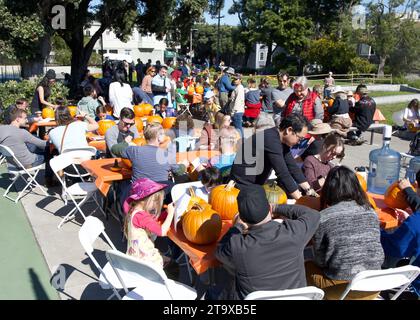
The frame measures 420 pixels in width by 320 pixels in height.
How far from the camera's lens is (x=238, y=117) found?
33.2ft

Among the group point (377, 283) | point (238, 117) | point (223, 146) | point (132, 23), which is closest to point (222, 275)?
point (377, 283)

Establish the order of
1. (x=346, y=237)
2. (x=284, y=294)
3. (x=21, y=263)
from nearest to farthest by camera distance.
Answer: (x=284, y=294)
(x=346, y=237)
(x=21, y=263)

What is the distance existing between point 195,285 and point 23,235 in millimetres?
2467

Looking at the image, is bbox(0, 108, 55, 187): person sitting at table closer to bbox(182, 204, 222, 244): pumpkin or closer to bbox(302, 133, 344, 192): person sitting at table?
bbox(182, 204, 222, 244): pumpkin

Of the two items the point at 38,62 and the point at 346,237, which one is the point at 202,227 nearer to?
the point at 346,237

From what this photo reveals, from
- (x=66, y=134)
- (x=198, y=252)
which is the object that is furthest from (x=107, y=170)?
(x=198, y=252)

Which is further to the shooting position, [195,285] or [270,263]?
[195,285]

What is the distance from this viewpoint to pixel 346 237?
3016 millimetres

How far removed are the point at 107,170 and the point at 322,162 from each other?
8.42 feet

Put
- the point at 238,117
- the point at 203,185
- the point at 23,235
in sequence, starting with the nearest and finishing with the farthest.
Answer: the point at 203,185, the point at 23,235, the point at 238,117

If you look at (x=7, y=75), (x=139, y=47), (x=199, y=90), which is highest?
(x=139, y=47)

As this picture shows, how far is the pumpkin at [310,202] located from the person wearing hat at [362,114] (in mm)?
7037

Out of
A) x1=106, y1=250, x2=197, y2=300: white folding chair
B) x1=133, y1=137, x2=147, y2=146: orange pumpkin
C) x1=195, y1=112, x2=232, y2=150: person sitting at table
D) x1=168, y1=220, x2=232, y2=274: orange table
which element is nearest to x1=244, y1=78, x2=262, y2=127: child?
x1=195, y1=112, x2=232, y2=150: person sitting at table
